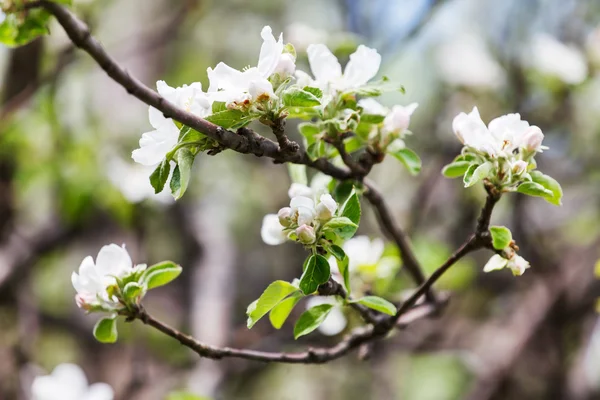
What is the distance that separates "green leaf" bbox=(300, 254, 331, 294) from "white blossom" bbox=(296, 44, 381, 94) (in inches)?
8.9

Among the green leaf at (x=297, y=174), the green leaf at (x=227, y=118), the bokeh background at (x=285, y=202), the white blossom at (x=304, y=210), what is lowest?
the bokeh background at (x=285, y=202)

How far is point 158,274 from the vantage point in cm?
77

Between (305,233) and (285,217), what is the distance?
0.04 m

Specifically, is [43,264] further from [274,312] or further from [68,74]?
[274,312]

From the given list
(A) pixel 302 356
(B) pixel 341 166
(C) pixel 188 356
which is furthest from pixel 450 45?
(A) pixel 302 356

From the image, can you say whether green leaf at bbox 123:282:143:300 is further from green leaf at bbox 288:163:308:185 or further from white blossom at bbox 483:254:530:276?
white blossom at bbox 483:254:530:276

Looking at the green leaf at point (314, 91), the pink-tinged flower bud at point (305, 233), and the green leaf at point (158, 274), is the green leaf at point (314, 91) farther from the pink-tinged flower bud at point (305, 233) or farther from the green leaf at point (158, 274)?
the green leaf at point (158, 274)

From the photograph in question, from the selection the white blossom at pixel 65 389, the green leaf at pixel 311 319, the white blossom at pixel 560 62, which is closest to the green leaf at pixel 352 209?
the green leaf at pixel 311 319

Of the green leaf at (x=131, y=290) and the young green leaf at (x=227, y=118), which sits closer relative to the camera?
the young green leaf at (x=227, y=118)

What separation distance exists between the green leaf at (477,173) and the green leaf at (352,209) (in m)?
0.12

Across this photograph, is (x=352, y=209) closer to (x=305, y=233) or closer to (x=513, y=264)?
(x=305, y=233)

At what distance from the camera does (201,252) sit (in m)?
2.43

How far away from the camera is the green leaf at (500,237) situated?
28.8 inches

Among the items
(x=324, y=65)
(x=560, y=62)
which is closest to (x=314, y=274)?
(x=324, y=65)
